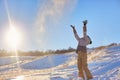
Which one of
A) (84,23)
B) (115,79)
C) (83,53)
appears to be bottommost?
(115,79)

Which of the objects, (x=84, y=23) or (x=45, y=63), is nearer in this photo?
(x=84, y=23)

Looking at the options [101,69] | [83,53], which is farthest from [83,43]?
[101,69]

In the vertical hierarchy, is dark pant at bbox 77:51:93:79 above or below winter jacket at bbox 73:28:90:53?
below

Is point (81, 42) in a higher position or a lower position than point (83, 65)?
higher

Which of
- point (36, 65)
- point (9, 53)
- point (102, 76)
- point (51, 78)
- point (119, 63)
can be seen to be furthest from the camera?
point (9, 53)

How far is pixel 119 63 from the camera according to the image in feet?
59.5

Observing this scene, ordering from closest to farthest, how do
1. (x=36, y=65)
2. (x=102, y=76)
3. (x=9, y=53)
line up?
(x=102, y=76), (x=36, y=65), (x=9, y=53)

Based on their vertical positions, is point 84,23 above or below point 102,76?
above

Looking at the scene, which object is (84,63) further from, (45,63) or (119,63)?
(45,63)

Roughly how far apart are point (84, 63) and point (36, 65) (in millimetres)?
20093

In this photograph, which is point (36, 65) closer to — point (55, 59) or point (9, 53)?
point (55, 59)

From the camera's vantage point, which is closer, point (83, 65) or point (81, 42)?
point (83, 65)

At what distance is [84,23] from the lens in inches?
573

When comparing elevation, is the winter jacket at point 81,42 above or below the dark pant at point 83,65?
above
